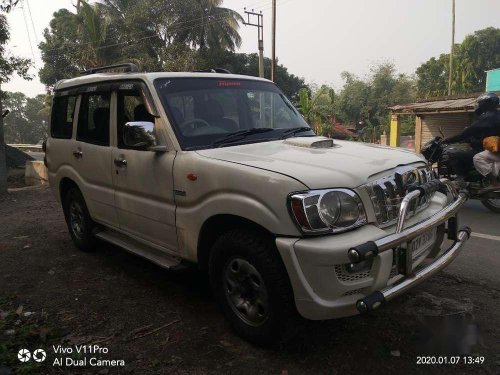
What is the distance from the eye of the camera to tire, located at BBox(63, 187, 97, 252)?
491cm

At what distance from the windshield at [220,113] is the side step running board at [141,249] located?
936mm

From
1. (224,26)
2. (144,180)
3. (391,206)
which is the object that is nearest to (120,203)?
(144,180)

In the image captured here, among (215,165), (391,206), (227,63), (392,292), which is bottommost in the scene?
(392,292)

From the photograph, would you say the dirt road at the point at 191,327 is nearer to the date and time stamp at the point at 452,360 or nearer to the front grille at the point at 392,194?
the date and time stamp at the point at 452,360

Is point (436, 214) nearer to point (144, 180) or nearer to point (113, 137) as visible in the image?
point (144, 180)

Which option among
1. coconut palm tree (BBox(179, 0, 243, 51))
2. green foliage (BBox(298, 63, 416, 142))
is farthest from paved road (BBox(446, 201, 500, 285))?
green foliage (BBox(298, 63, 416, 142))

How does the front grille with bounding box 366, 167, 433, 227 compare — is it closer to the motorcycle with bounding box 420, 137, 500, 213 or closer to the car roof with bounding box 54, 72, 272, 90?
the car roof with bounding box 54, 72, 272, 90

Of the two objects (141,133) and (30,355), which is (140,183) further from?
(30,355)

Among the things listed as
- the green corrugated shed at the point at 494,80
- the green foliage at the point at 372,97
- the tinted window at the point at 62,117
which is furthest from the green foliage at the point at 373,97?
the tinted window at the point at 62,117

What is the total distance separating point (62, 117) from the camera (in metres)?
5.14

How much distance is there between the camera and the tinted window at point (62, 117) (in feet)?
16.1

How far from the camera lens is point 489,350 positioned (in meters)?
2.84

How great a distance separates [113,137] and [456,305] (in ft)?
10.9

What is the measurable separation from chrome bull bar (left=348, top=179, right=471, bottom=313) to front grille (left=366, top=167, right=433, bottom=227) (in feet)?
0.25
